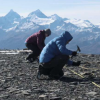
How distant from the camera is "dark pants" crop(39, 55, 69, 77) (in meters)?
9.94

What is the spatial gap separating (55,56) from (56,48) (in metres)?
0.39

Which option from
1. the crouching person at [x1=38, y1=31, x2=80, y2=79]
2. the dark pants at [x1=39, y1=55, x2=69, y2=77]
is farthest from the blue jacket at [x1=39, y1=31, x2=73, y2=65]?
the dark pants at [x1=39, y1=55, x2=69, y2=77]

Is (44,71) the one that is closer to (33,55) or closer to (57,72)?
(57,72)

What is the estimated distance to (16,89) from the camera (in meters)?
8.15

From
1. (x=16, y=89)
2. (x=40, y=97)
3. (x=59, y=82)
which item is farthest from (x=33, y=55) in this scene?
(x=40, y=97)

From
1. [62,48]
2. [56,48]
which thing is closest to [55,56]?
[56,48]

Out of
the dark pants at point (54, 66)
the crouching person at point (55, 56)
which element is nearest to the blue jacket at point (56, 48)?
the crouching person at point (55, 56)

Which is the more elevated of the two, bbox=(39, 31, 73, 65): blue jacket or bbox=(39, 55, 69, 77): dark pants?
bbox=(39, 31, 73, 65): blue jacket

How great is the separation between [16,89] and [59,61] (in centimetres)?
245

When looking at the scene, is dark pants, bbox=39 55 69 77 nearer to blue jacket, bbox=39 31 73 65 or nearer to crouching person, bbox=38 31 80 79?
crouching person, bbox=38 31 80 79

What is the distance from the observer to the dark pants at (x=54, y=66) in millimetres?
9939

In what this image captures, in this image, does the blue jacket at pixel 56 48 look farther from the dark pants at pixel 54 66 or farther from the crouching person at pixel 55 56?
the dark pants at pixel 54 66

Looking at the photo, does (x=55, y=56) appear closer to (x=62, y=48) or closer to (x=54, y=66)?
(x=54, y=66)

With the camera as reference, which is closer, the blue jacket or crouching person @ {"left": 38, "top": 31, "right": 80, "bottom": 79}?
the blue jacket
